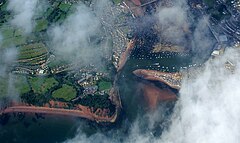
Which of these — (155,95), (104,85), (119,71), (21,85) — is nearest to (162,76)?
(155,95)

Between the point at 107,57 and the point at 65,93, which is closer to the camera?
the point at 65,93

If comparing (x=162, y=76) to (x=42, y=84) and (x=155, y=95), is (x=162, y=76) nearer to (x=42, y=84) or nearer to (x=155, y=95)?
(x=155, y=95)

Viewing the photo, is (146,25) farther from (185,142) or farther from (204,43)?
(185,142)

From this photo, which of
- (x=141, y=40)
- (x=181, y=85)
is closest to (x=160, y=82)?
(x=181, y=85)

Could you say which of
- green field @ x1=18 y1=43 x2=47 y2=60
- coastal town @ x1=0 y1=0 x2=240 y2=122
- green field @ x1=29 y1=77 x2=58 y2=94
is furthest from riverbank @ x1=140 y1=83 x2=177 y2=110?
green field @ x1=18 y1=43 x2=47 y2=60

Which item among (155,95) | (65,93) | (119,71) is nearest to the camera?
(155,95)

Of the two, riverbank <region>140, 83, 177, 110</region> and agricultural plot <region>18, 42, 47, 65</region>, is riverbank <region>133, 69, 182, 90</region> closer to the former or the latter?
riverbank <region>140, 83, 177, 110</region>

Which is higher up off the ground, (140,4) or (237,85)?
(140,4)

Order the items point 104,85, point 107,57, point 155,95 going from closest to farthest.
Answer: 1. point 155,95
2. point 104,85
3. point 107,57

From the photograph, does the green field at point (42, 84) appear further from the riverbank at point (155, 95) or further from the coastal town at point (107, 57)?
the riverbank at point (155, 95)
